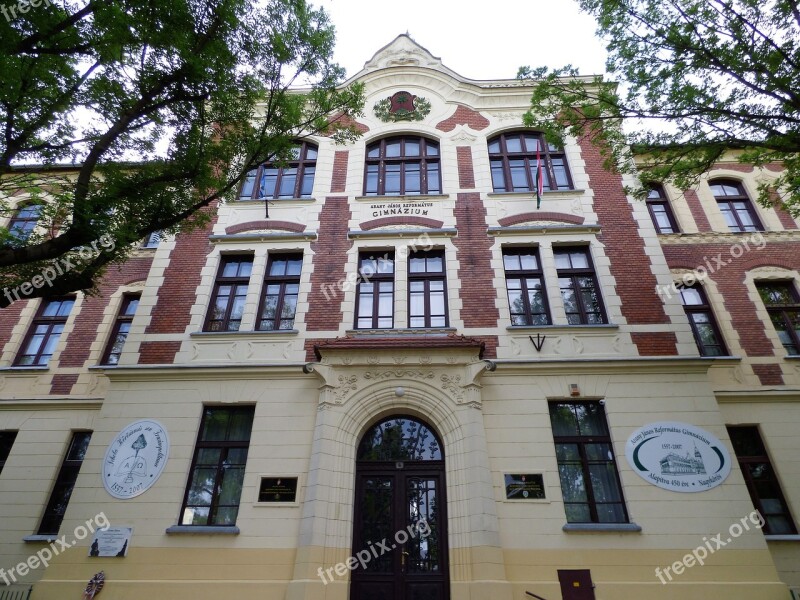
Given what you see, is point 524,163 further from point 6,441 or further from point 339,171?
point 6,441

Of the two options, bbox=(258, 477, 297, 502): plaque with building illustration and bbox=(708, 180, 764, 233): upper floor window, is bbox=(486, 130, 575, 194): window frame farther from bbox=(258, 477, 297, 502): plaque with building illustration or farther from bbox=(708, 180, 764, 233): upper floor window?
bbox=(258, 477, 297, 502): plaque with building illustration

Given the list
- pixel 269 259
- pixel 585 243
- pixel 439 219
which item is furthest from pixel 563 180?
pixel 269 259

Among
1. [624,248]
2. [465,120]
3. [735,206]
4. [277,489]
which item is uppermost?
→ [465,120]

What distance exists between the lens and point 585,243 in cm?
1123

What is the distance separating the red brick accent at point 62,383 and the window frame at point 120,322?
76 centimetres

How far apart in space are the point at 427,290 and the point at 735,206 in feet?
32.8

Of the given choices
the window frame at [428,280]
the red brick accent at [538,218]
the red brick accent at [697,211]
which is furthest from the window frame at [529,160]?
the red brick accent at [697,211]

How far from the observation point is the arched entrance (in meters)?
8.01

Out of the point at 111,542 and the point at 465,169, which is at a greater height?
the point at 465,169

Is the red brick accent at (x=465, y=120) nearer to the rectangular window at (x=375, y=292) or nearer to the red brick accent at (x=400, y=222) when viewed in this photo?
the red brick accent at (x=400, y=222)

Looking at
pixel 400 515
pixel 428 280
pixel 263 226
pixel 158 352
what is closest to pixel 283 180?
pixel 263 226

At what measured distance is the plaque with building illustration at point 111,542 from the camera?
8250mm

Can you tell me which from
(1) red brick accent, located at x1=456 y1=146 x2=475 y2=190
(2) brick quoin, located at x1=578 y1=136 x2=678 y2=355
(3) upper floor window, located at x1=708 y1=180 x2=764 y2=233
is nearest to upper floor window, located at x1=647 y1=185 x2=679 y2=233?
(3) upper floor window, located at x1=708 y1=180 x2=764 y2=233

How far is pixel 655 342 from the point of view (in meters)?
9.83
